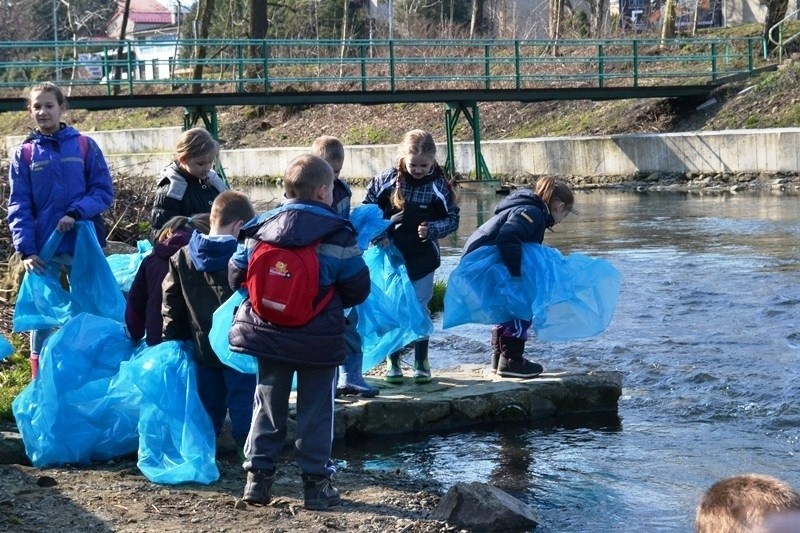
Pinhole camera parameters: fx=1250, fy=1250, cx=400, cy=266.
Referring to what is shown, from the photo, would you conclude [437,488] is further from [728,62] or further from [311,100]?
[728,62]

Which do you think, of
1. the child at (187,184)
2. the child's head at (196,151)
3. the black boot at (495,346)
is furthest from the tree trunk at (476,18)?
the child's head at (196,151)

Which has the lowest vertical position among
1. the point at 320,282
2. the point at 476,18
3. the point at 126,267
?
the point at 126,267

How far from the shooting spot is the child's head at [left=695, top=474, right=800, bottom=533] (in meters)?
2.17

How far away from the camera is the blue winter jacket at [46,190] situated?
690cm

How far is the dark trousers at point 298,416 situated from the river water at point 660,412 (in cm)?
103

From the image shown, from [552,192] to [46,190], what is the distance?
2.93m

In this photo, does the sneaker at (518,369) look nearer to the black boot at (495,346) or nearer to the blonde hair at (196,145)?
the black boot at (495,346)

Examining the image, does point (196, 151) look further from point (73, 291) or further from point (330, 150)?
point (73, 291)

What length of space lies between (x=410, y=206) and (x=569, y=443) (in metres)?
1.65

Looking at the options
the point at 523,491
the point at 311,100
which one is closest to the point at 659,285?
the point at 523,491

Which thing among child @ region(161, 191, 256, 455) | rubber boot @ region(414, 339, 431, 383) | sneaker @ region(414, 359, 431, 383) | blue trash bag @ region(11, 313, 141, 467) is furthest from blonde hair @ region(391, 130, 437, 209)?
blue trash bag @ region(11, 313, 141, 467)

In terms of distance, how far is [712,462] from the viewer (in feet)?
21.0

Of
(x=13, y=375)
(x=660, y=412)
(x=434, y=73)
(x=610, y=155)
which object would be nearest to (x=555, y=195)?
(x=660, y=412)

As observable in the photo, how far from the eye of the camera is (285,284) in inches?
198
